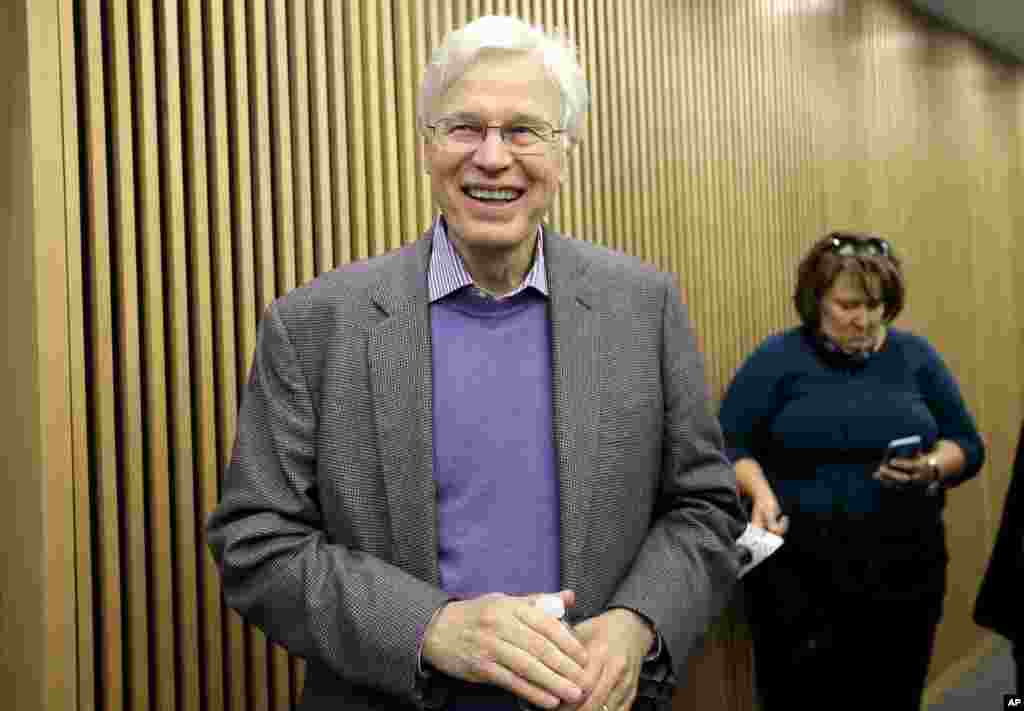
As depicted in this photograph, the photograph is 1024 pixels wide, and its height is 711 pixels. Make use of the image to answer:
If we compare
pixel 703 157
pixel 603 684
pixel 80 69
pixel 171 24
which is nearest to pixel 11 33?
pixel 80 69

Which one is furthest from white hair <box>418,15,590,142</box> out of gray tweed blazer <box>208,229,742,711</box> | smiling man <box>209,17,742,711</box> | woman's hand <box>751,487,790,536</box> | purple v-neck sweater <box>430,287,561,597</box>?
woman's hand <box>751,487,790,536</box>

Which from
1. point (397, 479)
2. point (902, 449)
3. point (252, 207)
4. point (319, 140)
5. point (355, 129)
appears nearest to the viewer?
point (397, 479)

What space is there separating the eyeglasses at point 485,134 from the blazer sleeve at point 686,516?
1.15 ft

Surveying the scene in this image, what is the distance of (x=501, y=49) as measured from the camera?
5.85 feet

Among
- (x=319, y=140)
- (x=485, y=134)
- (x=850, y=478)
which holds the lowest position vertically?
(x=850, y=478)

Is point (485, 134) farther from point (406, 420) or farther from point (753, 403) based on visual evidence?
point (753, 403)

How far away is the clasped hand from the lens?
5.13 ft

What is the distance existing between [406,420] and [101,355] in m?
0.90

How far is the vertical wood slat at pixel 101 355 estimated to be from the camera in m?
2.28

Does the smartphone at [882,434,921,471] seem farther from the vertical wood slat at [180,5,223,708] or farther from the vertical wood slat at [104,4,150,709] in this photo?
the vertical wood slat at [104,4,150,709]

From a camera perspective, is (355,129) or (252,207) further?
(355,129)

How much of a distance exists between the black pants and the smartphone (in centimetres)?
27

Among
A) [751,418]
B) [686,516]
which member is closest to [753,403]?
[751,418]

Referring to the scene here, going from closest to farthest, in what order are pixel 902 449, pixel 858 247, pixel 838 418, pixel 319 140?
pixel 319 140 → pixel 902 449 → pixel 838 418 → pixel 858 247
